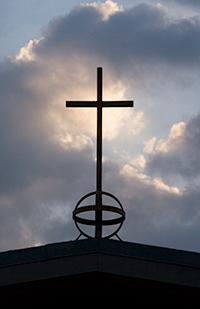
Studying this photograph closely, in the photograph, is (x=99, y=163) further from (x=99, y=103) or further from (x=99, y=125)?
(x=99, y=103)

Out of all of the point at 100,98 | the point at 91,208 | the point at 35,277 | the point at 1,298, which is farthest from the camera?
the point at 100,98

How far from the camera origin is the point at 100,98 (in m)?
15.9

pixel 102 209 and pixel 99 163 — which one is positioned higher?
pixel 99 163

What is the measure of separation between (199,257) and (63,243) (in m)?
3.16

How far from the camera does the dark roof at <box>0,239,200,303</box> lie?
33.9 feet

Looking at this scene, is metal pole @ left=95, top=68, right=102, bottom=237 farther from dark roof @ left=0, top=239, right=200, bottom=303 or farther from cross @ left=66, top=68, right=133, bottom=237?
dark roof @ left=0, top=239, right=200, bottom=303

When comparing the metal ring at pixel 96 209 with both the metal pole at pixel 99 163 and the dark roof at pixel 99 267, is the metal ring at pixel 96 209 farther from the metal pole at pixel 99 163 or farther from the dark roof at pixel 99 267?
the dark roof at pixel 99 267

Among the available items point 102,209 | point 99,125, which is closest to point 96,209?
point 102,209

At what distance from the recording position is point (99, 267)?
1037 centimetres

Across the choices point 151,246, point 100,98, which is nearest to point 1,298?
point 151,246

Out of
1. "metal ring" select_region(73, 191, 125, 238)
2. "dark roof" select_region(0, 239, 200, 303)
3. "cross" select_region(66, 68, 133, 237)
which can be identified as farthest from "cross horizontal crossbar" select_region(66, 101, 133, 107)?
"dark roof" select_region(0, 239, 200, 303)

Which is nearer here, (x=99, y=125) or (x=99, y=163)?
(x=99, y=163)

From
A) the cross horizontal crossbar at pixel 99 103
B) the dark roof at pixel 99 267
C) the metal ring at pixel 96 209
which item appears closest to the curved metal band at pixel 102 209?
the metal ring at pixel 96 209

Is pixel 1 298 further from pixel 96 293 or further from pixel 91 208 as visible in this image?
pixel 91 208
